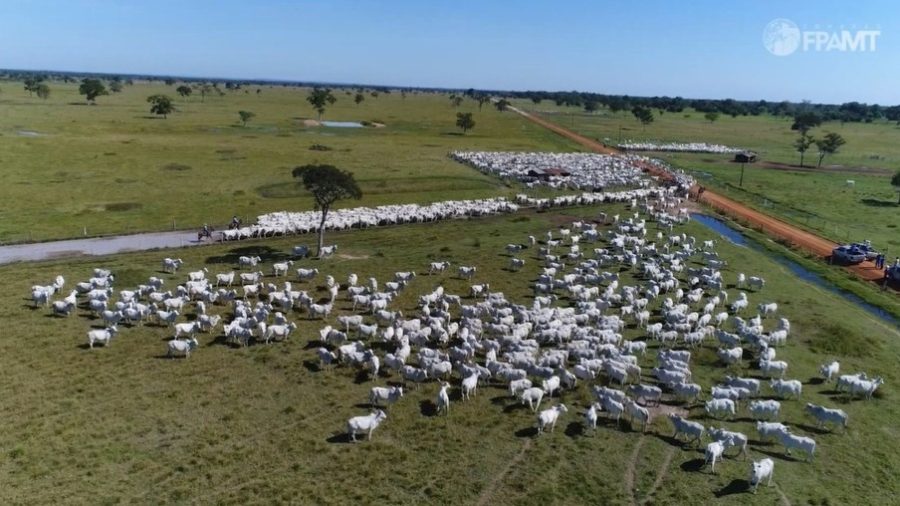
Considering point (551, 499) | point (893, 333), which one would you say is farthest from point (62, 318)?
point (893, 333)

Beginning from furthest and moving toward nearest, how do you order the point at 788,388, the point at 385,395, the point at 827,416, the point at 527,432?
the point at 788,388 → the point at 385,395 → the point at 827,416 → the point at 527,432

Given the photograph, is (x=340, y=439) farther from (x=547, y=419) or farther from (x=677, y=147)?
(x=677, y=147)

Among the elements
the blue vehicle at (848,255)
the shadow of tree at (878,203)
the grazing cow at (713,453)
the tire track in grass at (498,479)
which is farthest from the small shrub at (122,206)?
the shadow of tree at (878,203)

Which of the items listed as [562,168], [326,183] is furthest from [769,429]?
[562,168]

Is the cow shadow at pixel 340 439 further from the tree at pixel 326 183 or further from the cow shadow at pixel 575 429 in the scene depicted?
the tree at pixel 326 183

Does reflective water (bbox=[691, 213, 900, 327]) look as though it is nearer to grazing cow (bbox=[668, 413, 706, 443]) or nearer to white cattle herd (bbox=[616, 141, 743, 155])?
grazing cow (bbox=[668, 413, 706, 443])

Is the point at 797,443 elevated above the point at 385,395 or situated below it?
above

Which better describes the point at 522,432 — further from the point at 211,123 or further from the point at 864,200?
the point at 211,123
